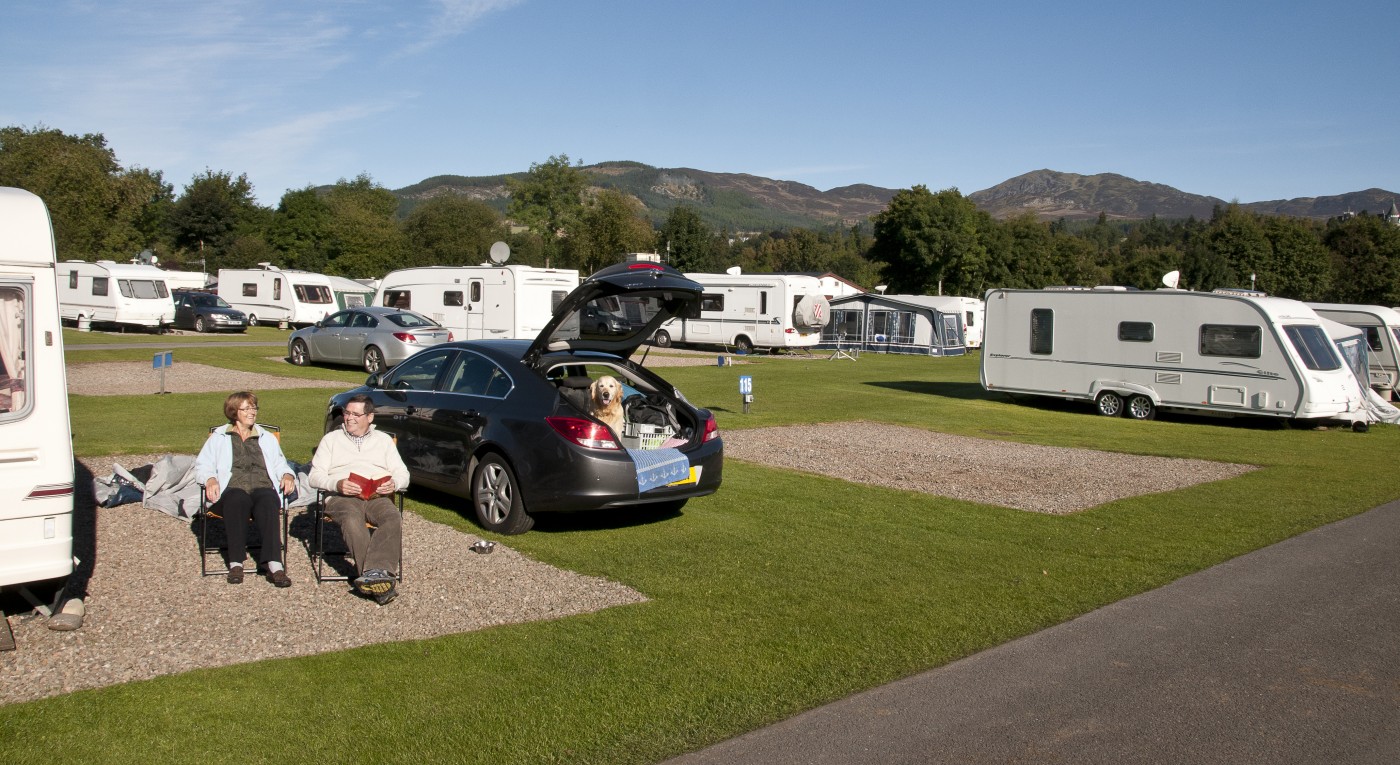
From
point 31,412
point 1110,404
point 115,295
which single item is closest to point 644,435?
point 31,412

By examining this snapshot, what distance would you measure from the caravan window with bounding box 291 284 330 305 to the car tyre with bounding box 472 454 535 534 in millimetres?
36120

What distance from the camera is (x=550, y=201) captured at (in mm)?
89375

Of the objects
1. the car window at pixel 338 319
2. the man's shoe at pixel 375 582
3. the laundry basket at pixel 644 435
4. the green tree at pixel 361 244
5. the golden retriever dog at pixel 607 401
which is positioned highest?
the green tree at pixel 361 244

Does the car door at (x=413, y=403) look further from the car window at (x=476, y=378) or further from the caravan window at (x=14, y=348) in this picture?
the caravan window at (x=14, y=348)

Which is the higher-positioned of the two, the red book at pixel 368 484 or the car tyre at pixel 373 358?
the red book at pixel 368 484

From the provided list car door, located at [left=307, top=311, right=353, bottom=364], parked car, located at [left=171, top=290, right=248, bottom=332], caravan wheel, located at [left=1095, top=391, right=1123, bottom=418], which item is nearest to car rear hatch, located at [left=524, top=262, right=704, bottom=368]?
caravan wheel, located at [left=1095, top=391, right=1123, bottom=418]

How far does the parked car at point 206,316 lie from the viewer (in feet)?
126

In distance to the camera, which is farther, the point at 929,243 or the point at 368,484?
the point at 929,243

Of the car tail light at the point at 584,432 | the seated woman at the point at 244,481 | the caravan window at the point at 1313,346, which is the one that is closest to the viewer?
the seated woman at the point at 244,481

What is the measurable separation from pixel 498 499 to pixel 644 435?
1321 millimetres

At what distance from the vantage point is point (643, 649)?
5.67 m

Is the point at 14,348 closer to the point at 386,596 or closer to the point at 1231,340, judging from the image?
the point at 386,596

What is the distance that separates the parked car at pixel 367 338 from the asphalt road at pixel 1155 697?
18.6 m

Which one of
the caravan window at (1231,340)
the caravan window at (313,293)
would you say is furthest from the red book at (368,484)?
the caravan window at (313,293)
